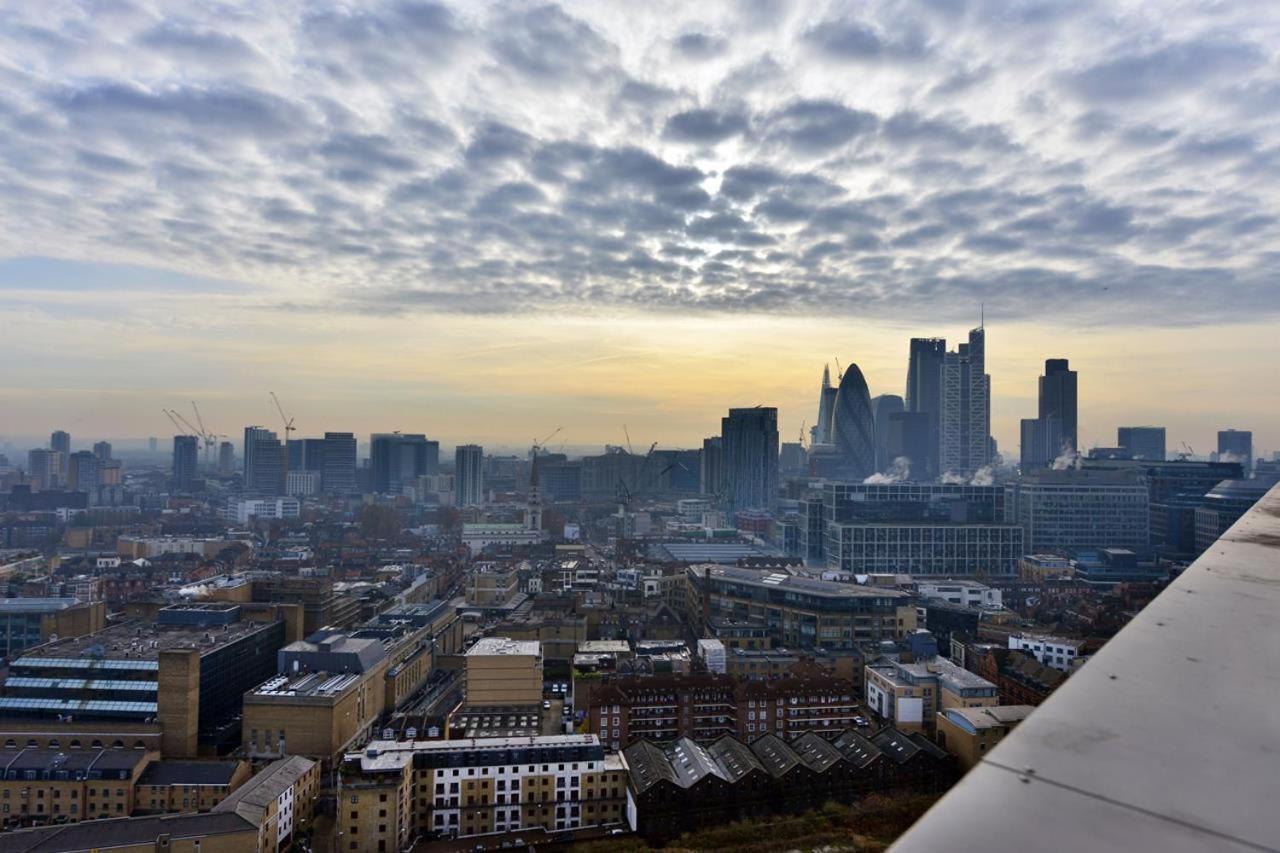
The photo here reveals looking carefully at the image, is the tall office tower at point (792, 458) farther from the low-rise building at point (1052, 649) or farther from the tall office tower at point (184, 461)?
the low-rise building at point (1052, 649)

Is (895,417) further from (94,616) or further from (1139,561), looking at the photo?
(94,616)

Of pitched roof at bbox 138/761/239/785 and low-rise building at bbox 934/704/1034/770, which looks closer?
pitched roof at bbox 138/761/239/785

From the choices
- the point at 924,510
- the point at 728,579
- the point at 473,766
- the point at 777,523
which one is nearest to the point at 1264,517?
the point at 473,766

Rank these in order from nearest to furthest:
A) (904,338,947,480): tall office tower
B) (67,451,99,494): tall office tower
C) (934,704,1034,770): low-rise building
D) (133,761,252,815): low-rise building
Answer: (133,761,252,815): low-rise building < (934,704,1034,770): low-rise building < (67,451,99,494): tall office tower < (904,338,947,480): tall office tower

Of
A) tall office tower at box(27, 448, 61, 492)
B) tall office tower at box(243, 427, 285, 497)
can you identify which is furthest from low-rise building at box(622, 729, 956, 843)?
tall office tower at box(27, 448, 61, 492)

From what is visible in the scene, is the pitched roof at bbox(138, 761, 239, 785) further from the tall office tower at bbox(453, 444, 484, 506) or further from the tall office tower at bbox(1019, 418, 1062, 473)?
the tall office tower at bbox(1019, 418, 1062, 473)

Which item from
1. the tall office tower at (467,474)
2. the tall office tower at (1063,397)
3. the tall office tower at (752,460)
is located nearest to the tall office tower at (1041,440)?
the tall office tower at (1063,397)

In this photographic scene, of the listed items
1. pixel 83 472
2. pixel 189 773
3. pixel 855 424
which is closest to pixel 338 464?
pixel 83 472
